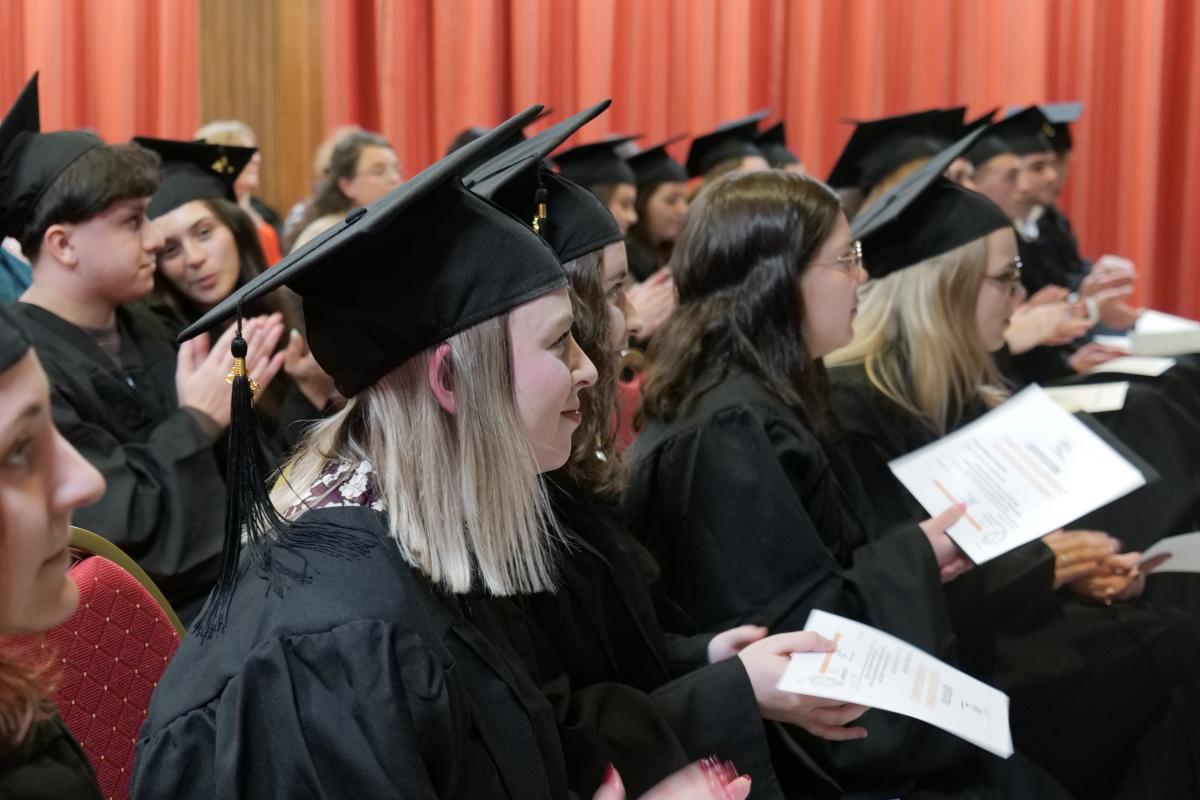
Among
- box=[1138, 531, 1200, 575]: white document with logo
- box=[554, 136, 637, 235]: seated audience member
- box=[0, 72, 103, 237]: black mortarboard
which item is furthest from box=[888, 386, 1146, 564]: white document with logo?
box=[554, 136, 637, 235]: seated audience member

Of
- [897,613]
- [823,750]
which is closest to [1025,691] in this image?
[897,613]

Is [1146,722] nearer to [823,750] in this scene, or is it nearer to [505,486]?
[823,750]

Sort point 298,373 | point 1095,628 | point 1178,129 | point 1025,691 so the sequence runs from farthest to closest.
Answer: point 1178,129
point 298,373
point 1095,628
point 1025,691

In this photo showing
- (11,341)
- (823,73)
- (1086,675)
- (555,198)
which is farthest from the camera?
(823,73)

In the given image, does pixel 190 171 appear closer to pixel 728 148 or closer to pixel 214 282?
pixel 214 282

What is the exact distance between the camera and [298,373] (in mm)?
3443

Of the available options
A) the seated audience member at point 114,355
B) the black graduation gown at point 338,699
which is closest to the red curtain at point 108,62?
the seated audience member at point 114,355

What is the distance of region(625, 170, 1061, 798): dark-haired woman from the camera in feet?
7.40

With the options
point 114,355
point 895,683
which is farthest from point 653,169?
point 895,683

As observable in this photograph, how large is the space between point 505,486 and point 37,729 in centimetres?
54

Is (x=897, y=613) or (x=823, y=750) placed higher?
(x=897, y=613)

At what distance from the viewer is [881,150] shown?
13.6 feet

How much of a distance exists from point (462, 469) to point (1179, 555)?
2.04 m

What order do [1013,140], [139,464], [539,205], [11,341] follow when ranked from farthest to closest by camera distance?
[1013,140] < [139,464] < [539,205] < [11,341]
